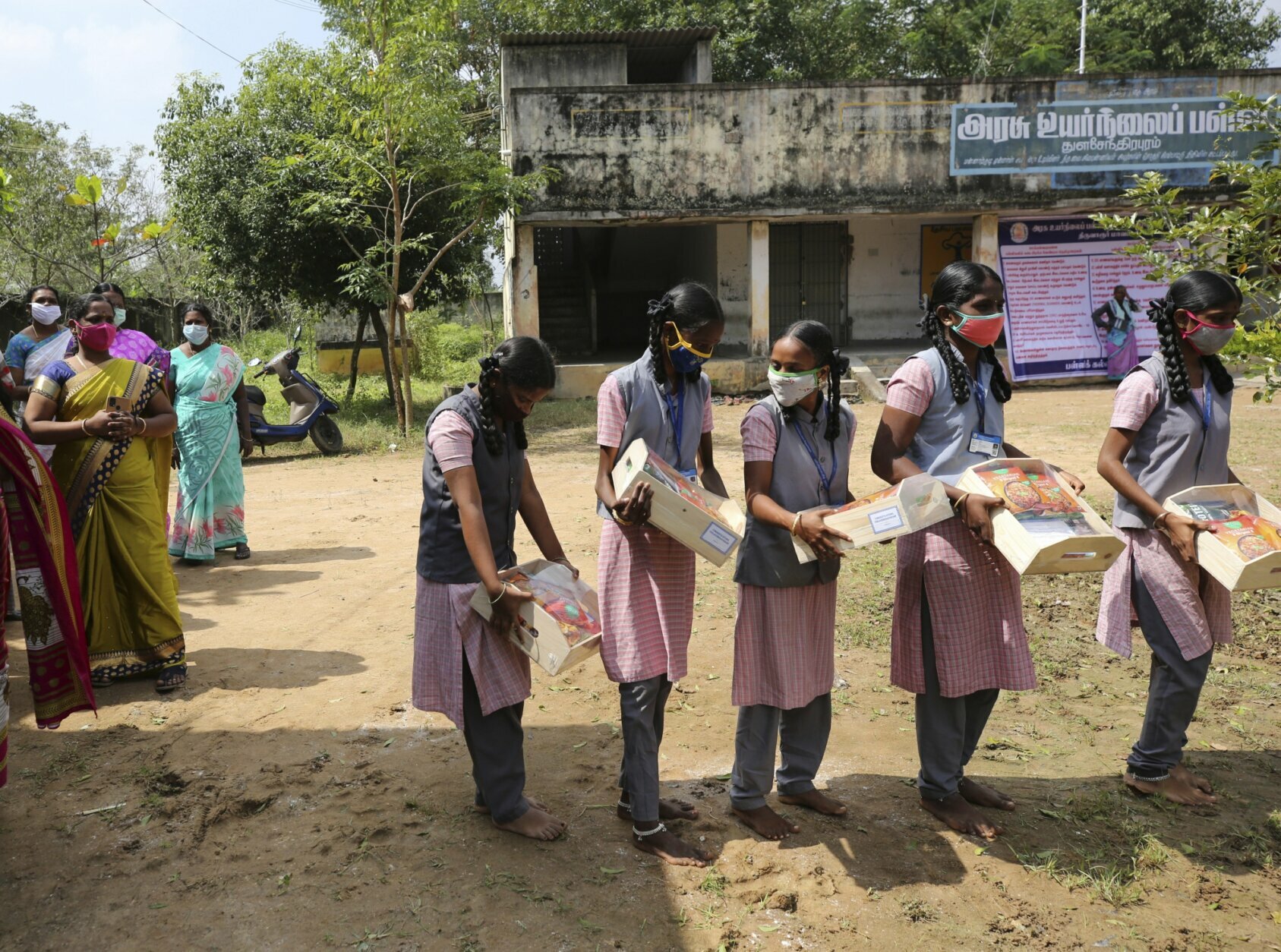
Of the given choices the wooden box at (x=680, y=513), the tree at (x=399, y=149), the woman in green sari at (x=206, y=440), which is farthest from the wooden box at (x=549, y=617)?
the tree at (x=399, y=149)

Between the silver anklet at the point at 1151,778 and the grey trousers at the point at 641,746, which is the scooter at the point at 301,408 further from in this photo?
the silver anklet at the point at 1151,778

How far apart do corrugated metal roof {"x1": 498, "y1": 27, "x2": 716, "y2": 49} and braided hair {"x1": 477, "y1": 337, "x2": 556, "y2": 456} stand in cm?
1607

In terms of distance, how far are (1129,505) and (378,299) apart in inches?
432

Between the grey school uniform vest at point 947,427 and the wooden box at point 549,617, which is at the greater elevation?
the grey school uniform vest at point 947,427

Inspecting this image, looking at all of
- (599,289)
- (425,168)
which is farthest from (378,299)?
(599,289)

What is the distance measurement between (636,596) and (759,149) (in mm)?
13844

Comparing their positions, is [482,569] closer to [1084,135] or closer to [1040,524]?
[1040,524]

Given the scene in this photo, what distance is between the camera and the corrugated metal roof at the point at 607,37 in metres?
17.8

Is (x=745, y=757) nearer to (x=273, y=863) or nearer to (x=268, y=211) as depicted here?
(x=273, y=863)

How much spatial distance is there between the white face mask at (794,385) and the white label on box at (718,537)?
1.55 ft

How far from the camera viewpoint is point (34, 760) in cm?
390

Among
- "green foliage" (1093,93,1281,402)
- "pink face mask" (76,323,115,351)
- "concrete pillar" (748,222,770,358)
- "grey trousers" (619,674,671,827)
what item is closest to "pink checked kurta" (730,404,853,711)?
"grey trousers" (619,674,671,827)

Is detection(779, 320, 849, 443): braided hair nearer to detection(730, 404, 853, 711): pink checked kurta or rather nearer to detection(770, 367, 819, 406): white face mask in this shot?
detection(770, 367, 819, 406): white face mask

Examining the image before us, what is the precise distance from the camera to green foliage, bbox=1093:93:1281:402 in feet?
14.1
